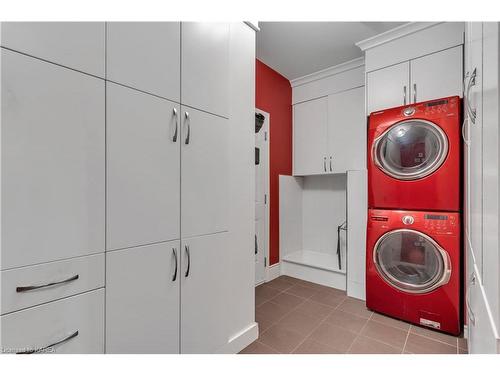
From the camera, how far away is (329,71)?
309 cm

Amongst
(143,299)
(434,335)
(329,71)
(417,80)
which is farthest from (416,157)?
(143,299)

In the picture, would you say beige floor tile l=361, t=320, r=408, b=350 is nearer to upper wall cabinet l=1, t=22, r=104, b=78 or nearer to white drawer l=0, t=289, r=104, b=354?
white drawer l=0, t=289, r=104, b=354

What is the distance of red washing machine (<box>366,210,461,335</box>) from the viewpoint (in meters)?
1.85

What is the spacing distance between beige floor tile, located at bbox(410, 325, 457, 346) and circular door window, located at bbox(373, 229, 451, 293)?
Result: 314 mm

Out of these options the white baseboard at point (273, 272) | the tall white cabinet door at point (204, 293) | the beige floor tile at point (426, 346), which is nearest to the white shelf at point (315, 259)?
the white baseboard at point (273, 272)

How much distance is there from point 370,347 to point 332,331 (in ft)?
0.98

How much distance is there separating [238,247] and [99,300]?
0.90 metres

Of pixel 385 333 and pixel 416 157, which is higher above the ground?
pixel 416 157

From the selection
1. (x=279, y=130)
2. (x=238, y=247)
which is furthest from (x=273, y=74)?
(x=238, y=247)

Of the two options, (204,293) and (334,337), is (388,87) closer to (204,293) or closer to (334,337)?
(334,337)

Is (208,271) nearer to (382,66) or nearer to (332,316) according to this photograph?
(332,316)

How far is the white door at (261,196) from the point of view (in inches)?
115

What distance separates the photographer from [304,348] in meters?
1.75

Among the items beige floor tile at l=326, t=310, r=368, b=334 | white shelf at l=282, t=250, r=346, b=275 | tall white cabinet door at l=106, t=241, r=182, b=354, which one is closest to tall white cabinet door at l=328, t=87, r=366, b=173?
white shelf at l=282, t=250, r=346, b=275
